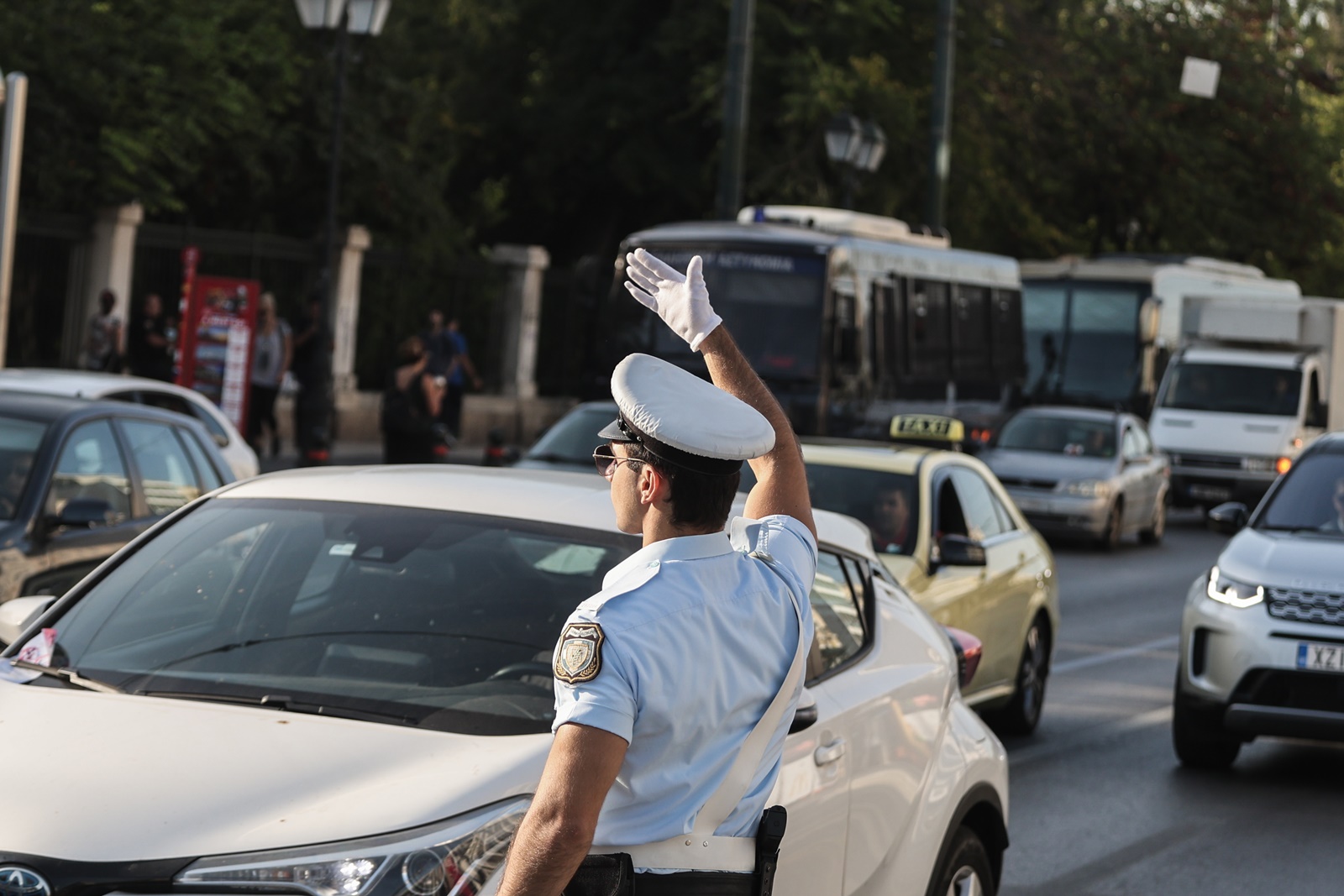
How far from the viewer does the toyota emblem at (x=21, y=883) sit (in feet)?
10.6

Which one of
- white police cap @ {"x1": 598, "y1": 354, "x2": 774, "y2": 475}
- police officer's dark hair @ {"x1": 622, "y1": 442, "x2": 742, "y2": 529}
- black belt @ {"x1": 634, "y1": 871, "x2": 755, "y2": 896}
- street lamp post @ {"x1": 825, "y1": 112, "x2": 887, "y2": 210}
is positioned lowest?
black belt @ {"x1": 634, "y1": 871, "x2": 755, "y2": 896}

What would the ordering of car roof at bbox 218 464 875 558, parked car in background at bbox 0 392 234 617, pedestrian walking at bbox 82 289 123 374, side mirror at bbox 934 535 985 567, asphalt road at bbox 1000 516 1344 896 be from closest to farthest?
car roof at bbox 218 464 875 558, asphalt road at bbox 1000 516 1344 896, parked car in background at bbox 0 392 234 617, side mirror at bbox 934 535 985 567, pedestrian walking at bbox 82 289 123 374

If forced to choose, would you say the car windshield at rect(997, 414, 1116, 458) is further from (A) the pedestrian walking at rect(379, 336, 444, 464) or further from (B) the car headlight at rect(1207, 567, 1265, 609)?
(B) the car headlight at rect(1207, 567, 1265, 609)

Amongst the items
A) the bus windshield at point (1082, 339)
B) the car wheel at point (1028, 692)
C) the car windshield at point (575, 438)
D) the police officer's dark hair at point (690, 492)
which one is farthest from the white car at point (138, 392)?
the bus windshield at point (1082, 339)

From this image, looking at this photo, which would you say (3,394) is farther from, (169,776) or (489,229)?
(489,229)

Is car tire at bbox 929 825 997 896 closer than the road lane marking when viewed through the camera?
Yes

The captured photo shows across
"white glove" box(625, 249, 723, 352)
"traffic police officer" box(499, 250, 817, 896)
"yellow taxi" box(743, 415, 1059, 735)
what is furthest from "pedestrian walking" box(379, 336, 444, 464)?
"traffic police officer" box(499, 250, 817, 896)

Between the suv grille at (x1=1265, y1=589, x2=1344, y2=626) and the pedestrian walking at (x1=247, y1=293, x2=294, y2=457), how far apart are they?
46.7 ft

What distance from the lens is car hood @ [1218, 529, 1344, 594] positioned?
348 inches

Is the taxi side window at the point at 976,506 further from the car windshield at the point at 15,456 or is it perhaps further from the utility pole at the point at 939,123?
the utility pole at the point at 939,123

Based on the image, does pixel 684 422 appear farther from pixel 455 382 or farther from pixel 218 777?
pixel 455 382

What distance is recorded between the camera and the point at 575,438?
13164mm

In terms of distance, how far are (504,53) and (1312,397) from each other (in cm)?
1634

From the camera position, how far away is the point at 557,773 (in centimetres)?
259
